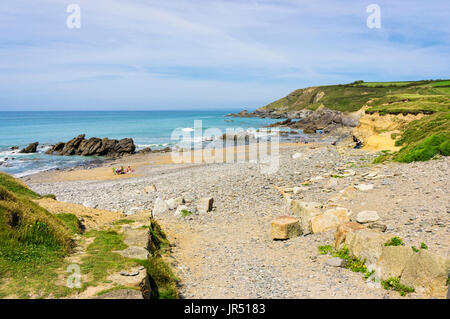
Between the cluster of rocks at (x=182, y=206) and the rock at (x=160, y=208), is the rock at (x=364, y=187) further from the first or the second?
the rock at (x=160, y=208)

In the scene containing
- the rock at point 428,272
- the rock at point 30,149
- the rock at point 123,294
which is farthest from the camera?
the rock at point 30,149

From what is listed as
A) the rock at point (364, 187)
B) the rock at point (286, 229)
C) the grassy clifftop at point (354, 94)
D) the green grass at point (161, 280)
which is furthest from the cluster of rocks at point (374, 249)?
the grassy clifftop at point (354, 94)

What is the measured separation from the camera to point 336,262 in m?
8.02

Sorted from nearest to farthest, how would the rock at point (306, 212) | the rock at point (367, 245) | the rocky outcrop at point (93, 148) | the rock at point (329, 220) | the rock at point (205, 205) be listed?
the rock at point (367, 245)
the rock at point (329, 220)
the rock at point (306, 212)
the rock at point (205, 205)
the rocky outcrop at point (93, 148)

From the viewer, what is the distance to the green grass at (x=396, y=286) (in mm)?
6195

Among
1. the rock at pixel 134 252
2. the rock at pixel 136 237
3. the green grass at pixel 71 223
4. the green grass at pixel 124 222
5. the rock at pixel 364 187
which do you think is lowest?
the green grass at pixel 124 222

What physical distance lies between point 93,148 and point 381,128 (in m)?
39.9

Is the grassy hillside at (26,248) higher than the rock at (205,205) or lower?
higher

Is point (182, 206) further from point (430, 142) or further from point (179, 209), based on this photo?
point (430, 142)

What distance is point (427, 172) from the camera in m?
12.9

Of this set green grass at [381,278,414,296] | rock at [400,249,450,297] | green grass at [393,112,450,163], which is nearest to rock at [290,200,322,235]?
green grass at [381,278,414,296]

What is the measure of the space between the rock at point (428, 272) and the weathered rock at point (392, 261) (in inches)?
4.5

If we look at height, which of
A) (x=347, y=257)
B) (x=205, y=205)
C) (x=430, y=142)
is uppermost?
(x=430, y=142)

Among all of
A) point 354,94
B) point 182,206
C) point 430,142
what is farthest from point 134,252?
point 354,94
